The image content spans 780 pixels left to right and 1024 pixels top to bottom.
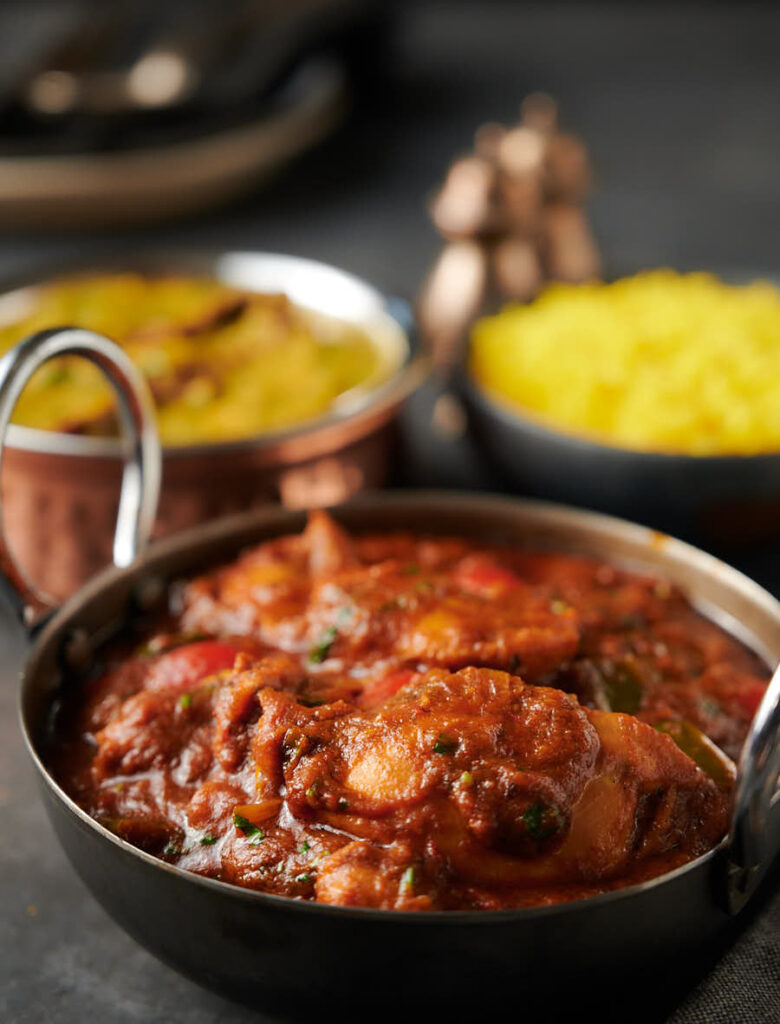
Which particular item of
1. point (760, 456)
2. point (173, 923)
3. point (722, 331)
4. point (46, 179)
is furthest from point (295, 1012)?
point (46, 179)

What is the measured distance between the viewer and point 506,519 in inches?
93.0

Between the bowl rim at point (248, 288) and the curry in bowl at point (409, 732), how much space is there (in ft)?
1.47

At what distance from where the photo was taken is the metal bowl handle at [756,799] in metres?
1.46

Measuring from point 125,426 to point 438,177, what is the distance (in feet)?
12.1

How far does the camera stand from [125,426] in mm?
2268

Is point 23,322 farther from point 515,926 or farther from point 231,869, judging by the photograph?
point 515,926

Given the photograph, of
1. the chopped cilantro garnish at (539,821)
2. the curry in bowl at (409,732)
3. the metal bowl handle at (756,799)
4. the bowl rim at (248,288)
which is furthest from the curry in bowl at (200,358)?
the metal bowl handle at (756,799)

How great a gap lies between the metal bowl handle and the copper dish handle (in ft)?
3.69

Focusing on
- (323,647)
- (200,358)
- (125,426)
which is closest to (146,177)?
(200,358)

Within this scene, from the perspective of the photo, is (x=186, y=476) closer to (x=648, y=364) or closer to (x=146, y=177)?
(x=648, y=364)

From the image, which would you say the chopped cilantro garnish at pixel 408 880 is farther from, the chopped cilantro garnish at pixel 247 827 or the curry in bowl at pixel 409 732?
the chopped cilantro garnish at pixel 247 827

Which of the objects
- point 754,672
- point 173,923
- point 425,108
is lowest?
point 425,108

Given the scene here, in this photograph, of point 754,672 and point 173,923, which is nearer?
point 173,923

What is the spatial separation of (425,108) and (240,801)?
18.1ft
